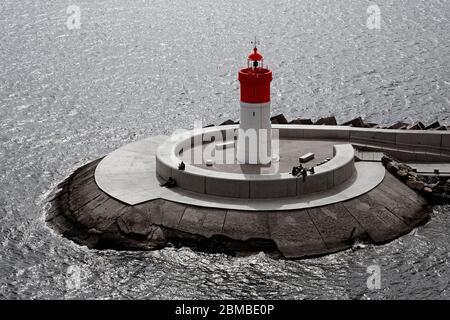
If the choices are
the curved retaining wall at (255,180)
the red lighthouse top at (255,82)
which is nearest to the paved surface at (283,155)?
the curved retaining wall at (255,180)

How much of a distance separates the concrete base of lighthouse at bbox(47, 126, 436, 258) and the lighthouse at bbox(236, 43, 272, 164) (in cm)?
109

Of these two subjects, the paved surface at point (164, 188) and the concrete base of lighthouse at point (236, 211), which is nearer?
the concrete base of lighthouse at point (236, 211)

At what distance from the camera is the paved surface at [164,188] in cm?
3797

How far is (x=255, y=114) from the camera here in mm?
40062

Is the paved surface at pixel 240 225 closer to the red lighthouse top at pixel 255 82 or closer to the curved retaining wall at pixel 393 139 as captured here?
the curved retaining wall at pixel 393 139

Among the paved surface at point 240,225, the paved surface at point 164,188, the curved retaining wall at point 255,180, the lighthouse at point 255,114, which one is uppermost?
the lighthouse at point 255,114

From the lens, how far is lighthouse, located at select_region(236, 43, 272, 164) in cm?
3931

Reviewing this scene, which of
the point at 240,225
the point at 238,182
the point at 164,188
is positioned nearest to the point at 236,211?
the point at 240,225

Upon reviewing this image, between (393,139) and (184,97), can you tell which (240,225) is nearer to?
(393,139)

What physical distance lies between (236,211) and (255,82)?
21.6 ft

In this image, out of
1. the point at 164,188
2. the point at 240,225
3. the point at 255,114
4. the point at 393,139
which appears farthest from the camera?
the point at 393,139

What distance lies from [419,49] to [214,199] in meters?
46.4

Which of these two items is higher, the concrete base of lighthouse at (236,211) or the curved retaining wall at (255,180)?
the curved retaining wall at (255,180)
